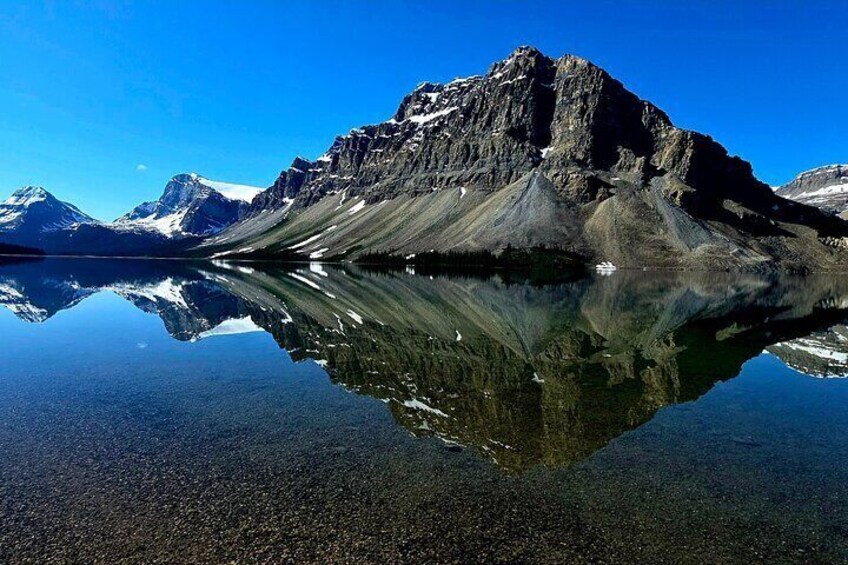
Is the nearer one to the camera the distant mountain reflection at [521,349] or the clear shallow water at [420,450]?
the clear shallow water at [420,450]

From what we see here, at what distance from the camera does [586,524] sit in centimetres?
1307

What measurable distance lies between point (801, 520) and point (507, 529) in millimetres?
8866

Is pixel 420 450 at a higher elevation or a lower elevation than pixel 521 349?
lower

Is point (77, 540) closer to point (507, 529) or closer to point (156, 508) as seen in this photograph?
point (156, 508)

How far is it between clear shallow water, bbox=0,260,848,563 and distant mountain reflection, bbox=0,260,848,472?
257 mm

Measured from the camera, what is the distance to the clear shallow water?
40.5 feet

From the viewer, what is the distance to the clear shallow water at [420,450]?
12359mm

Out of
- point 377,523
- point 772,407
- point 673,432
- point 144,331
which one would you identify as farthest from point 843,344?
point 144,331

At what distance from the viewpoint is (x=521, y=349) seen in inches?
1467

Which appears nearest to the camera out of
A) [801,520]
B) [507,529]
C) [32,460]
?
[507,529]

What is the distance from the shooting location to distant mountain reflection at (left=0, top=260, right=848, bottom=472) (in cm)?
2106

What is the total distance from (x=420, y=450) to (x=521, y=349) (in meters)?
21.1

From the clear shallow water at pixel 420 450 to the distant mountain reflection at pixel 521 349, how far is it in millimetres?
257

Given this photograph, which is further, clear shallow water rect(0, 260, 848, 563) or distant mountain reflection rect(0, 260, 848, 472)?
distant mountain reflection rect(0, 260, 848, 472)
